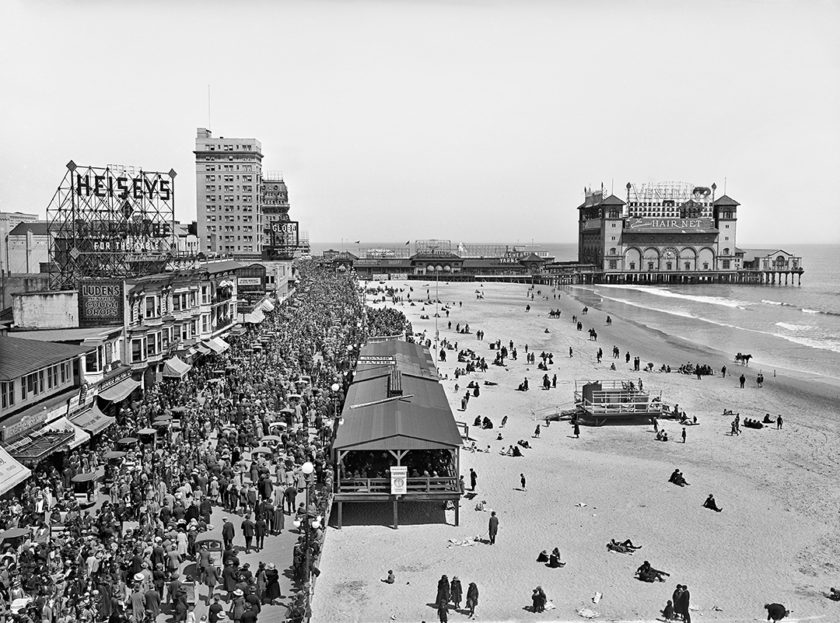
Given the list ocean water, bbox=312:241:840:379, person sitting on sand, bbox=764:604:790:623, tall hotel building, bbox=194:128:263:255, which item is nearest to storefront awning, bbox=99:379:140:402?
person sitting on sand, bbox=764:604:790:623

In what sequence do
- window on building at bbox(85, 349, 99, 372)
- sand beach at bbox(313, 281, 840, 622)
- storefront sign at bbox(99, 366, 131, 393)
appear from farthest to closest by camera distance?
storefront sign at bbox(99, 366, 131, 393) < window on building at bbox(85, 349, 99, 372) < sand beach at bbox(313, 281, 840, 622)

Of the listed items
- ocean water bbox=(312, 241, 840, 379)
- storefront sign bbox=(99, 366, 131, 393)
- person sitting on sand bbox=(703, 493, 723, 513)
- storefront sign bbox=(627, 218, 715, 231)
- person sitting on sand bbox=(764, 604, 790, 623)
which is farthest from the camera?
storefront sign bbox=(627, 218, 715, 231)

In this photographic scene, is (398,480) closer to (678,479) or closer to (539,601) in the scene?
(539,601)

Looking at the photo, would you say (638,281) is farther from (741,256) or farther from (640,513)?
(640,513)

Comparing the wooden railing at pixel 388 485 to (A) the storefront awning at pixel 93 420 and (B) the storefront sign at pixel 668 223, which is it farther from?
(B) the storefront sign at pixel 668 223

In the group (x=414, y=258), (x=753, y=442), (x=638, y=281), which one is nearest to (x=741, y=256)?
(x=638, y=281)

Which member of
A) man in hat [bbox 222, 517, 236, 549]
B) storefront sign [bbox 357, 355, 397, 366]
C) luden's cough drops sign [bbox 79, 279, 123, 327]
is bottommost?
man in hat [bbox 222, 517, 236, 549]

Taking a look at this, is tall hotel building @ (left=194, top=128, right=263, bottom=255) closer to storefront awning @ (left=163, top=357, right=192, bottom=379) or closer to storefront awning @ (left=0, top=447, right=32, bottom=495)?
storefront awning @ (left=163, top=357, right=192, bottom=379)
